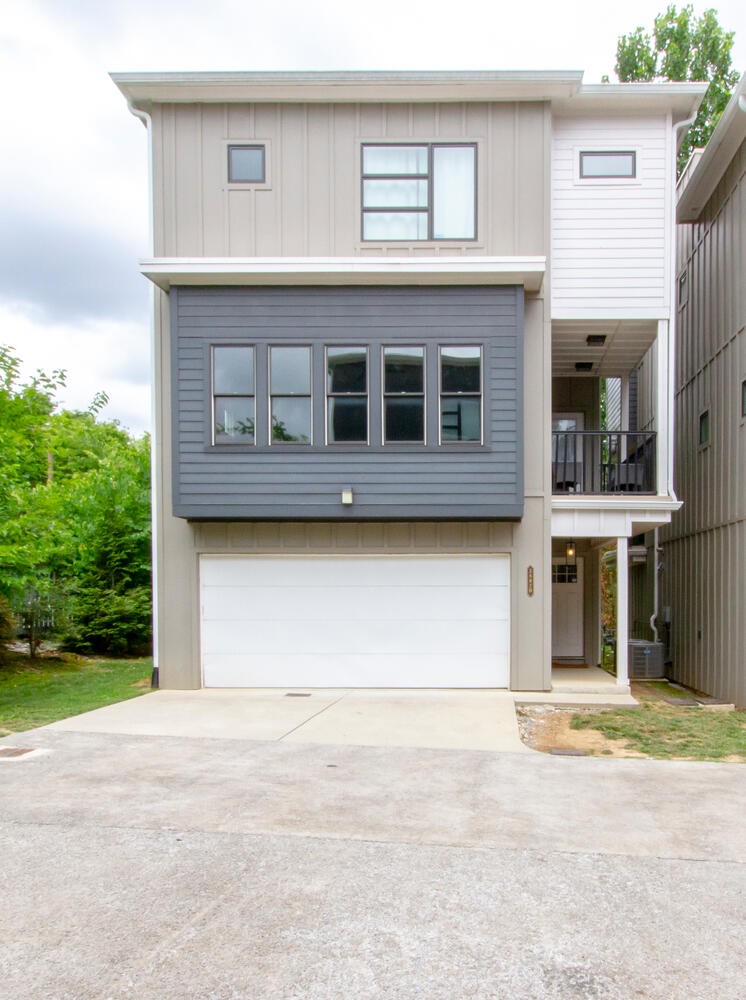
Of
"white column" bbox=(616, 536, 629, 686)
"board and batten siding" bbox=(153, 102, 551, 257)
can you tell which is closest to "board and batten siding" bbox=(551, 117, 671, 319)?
"board and batten siding" bbox=(153, 102, 551, 257)

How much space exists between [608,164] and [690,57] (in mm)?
13591

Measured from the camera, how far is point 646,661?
11914 millimetres

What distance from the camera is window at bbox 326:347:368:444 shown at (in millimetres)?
9133

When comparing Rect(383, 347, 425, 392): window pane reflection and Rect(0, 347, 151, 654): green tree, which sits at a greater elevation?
Rect(383, 347, 425, 392): window pane reflection

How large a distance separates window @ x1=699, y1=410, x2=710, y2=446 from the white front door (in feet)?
8.73

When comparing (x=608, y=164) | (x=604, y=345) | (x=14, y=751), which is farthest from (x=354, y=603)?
(x=608, y=164)

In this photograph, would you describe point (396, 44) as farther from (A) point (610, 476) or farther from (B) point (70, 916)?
(B) point (70, 916)

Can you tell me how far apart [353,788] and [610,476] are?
6708mm

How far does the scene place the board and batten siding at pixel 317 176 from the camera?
9.38m

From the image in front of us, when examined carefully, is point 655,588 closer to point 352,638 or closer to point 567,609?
point 567,609

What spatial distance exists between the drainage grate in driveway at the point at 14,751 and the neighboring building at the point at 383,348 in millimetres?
3468

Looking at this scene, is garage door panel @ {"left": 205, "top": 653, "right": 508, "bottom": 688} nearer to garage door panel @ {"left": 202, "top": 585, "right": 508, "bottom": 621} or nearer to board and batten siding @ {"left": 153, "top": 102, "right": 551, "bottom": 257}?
garage door panel @ {"left": 202, "top": 585, "right": 508, "bottom": 621}

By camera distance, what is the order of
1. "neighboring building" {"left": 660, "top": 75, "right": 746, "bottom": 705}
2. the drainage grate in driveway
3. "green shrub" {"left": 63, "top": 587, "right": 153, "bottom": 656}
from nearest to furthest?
1. the drainage grate in driveway
2. "neighboring building" {"left": 660, "top": 75, "right": 746, "bottom": 705}
3. "green shrub" {"left": 63, "top": 587, "right": 153, "bottom": 656}

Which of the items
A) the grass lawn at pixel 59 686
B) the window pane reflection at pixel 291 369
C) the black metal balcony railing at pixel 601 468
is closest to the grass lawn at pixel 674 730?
the black metal balcony railing at pixel 601 468
